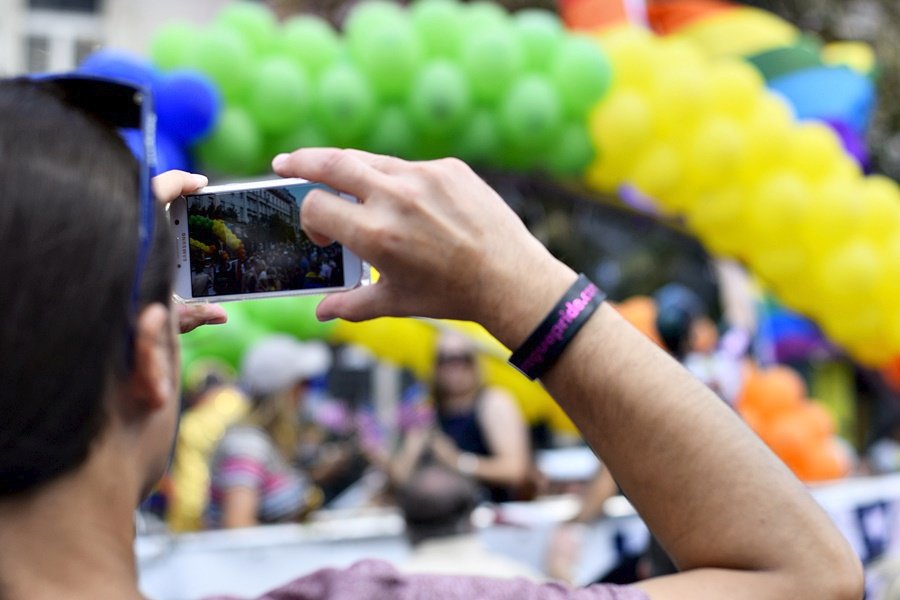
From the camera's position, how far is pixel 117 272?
2.55ft

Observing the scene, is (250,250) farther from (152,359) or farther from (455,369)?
(455,369)

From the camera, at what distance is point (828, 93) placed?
324 inches

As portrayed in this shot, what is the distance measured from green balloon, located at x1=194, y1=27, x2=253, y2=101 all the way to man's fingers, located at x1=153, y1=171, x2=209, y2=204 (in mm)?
4392

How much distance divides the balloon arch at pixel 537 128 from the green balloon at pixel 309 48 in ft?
0.04

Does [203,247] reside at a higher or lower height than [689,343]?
higher

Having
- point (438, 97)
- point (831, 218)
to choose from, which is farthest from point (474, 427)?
point (831, 218)

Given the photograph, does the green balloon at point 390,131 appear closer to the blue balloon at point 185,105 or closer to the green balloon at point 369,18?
the green balloon at point 369,18

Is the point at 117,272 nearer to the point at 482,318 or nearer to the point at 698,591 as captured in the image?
the point at 482,318

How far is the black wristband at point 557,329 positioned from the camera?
94 centimetres

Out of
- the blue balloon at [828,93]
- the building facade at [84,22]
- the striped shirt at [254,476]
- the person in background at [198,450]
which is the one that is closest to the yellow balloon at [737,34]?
the blue balloon at [828,93]

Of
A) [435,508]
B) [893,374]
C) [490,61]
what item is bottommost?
[893,374]

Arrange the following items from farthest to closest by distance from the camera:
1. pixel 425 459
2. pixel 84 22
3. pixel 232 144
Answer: pixel 84 22 < pixel 232 144 < pixel 425 459

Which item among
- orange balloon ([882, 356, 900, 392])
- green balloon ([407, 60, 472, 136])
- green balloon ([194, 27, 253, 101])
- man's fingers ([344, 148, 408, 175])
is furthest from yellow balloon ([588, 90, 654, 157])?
man's fingers ([344, 148, 408, 175])

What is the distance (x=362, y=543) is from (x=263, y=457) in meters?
0.47
